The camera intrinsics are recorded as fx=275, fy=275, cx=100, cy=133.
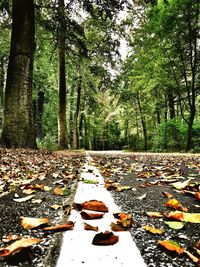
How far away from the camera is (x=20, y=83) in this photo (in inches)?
303

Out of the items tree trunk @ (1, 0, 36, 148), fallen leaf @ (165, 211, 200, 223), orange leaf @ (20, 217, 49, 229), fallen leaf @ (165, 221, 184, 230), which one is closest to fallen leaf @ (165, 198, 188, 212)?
fallen leaf @ (165, 211, 200, 223)

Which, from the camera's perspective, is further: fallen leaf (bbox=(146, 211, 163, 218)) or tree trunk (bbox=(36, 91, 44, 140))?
tree trunk (bbox=(36, 91, 44, 140))

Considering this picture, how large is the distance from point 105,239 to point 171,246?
235 millimetres

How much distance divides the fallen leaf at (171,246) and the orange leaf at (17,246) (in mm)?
447

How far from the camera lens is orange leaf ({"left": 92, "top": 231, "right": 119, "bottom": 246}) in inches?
38.9

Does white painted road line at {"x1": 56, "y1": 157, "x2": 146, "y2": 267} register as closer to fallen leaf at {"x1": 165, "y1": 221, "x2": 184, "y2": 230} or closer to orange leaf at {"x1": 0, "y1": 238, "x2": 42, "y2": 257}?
orange leaf at {"x1": 0, "y1": 238, "x2": 42, "y2": 257}

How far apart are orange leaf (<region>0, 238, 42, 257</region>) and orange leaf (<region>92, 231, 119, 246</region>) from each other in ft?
0.67

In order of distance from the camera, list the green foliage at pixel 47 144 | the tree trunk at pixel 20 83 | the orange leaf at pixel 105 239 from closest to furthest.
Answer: the orange leaf at pixel 105 239, the tree trunk at pixel 20 83, the green foliage at pixel 47 144

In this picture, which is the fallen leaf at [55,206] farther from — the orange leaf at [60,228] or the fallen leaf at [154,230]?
the fallen leaf at [154,230]

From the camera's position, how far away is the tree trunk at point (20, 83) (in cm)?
743

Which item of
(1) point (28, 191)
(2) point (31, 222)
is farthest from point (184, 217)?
(1) point (28, 191)

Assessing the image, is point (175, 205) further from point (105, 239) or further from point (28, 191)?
point (28, 191)

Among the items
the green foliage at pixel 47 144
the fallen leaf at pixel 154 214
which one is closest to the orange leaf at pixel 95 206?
the fallen leaf at pixel 154 214

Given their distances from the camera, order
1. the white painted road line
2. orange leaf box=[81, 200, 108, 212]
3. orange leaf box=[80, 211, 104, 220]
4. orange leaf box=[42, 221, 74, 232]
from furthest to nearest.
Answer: orange leaf box=[81, 200, 108, 212] < orange leaf box=[80, 211, 104, 220] < orange leaf box=[42, 221, 74, 232] < the white painted road line
